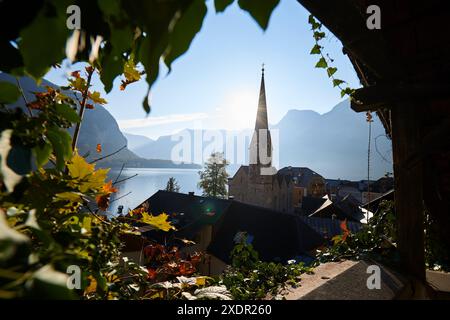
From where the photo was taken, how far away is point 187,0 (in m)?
0.35

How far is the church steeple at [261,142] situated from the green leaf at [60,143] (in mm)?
51486

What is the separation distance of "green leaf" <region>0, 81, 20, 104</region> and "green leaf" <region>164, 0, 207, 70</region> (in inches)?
17.7

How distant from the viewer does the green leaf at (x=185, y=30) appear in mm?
498

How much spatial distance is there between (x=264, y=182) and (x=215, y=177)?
12.4 m

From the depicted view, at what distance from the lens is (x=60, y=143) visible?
790 millimetres

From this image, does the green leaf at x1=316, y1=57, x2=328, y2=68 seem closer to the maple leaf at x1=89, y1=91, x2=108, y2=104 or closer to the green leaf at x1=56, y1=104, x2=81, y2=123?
the maple leaf at x1=89, y1=91, x2=108, y2=104

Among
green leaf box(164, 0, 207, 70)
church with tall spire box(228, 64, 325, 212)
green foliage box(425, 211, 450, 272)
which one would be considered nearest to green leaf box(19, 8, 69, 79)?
green leaf box(164, 0, 207, 70)

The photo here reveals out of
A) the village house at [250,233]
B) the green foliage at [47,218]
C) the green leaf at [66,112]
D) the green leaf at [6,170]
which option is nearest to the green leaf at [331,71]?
the green foliage at [47,218]

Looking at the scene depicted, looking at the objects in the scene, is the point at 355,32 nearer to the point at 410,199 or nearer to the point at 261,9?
the point at 410,199

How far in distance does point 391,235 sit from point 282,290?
8.58 ft

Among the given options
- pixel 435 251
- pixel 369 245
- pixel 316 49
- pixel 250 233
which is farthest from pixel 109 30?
pixel 250 233
